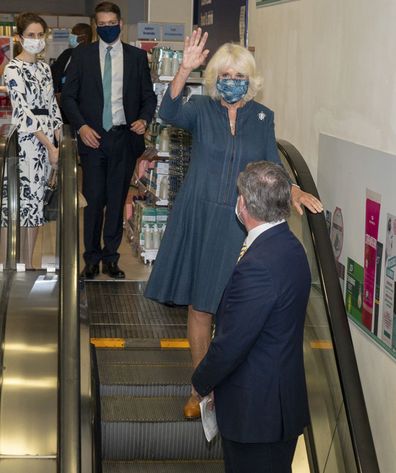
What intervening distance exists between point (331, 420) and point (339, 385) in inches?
10.3

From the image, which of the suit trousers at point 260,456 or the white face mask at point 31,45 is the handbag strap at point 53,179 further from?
the suit trousers at point 260,456

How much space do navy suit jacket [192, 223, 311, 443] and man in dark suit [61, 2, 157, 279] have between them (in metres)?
3.66

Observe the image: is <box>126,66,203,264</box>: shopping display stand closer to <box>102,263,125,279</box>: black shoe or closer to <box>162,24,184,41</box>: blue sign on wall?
<box>102,263,125,279</box>: black shoe

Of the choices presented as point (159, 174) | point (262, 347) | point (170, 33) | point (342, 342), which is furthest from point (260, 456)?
point (170, 33)

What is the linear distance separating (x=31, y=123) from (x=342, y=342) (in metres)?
3.33

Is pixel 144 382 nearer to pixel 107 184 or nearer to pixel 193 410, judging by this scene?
pixel 193 410

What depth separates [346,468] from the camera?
4199 mm

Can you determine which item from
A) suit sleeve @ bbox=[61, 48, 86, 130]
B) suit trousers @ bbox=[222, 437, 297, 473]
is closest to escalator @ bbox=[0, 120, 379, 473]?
suit trousers @ bbox=[222, 437, 297, 473]

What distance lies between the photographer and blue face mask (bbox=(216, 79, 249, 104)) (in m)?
4.60


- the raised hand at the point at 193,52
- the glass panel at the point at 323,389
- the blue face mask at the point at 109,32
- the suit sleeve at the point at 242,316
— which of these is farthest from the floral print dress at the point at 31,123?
the suit sleeve at the point at 242,316

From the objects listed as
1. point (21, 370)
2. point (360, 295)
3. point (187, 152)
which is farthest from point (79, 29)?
point (360, 295)

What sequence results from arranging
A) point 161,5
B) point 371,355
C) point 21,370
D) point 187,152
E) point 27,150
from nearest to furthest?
1. point 371,355
2. point 21,370
3. point 27,150
4. point 187,152
5. point 161,5

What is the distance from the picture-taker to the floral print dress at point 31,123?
6.59 metres

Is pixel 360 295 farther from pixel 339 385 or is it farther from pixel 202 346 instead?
pixel 202 346
